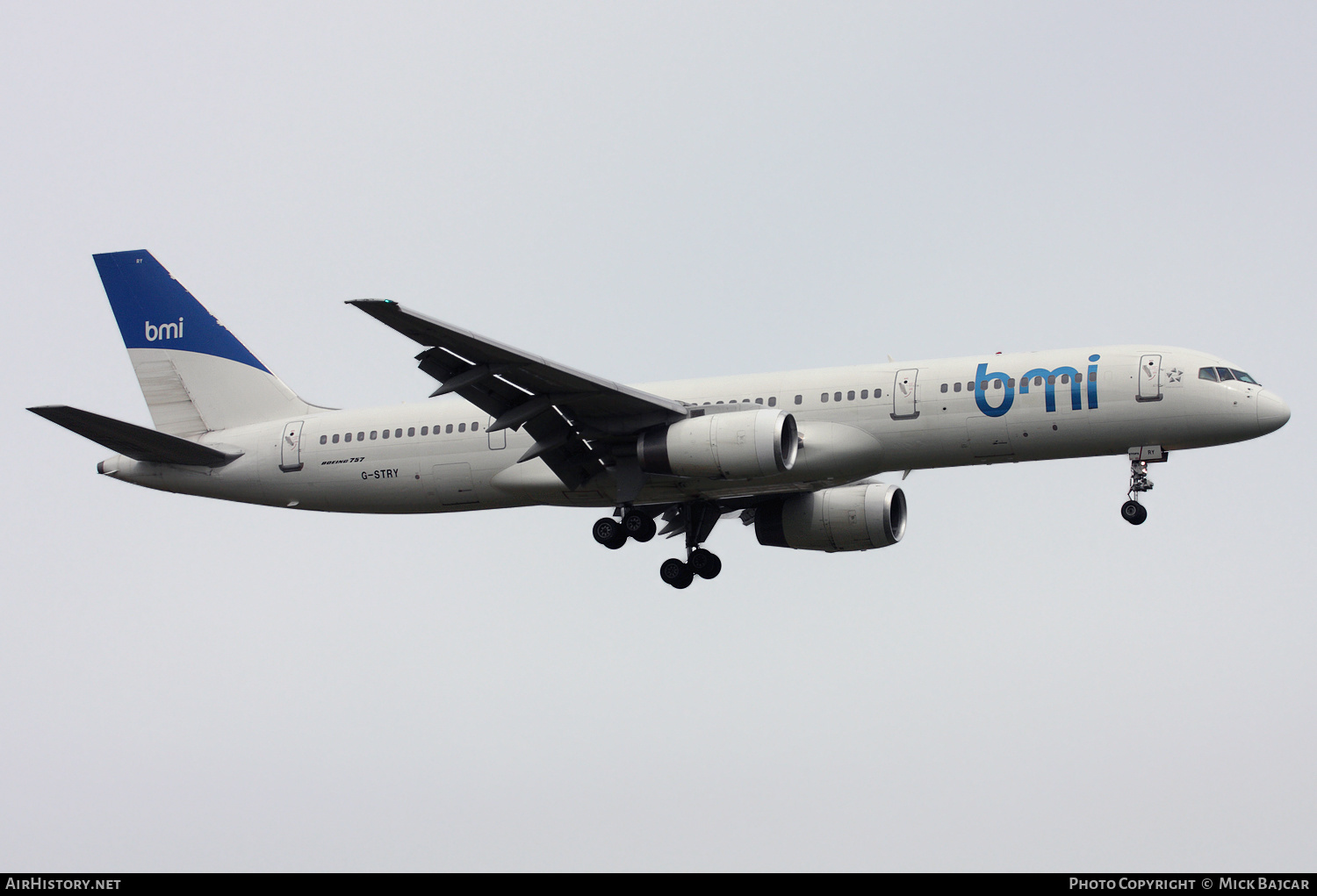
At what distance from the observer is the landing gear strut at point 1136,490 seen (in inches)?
1225

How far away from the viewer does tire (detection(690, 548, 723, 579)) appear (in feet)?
121

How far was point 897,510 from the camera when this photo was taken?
123 feet

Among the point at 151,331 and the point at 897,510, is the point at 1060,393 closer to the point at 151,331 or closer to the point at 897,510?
the point at 897,510

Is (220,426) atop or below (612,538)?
atop

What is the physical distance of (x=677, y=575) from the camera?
3700cm

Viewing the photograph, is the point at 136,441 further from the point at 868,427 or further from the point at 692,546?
the point at 868,427

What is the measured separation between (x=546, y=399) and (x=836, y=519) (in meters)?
9.27

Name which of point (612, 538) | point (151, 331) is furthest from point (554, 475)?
point (151, 331)

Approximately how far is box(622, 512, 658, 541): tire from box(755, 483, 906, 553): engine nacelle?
4028 millimetres

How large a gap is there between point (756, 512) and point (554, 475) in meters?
6.49

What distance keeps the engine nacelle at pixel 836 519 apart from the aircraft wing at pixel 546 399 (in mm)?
5568

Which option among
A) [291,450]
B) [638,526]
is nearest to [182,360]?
[291,450]
